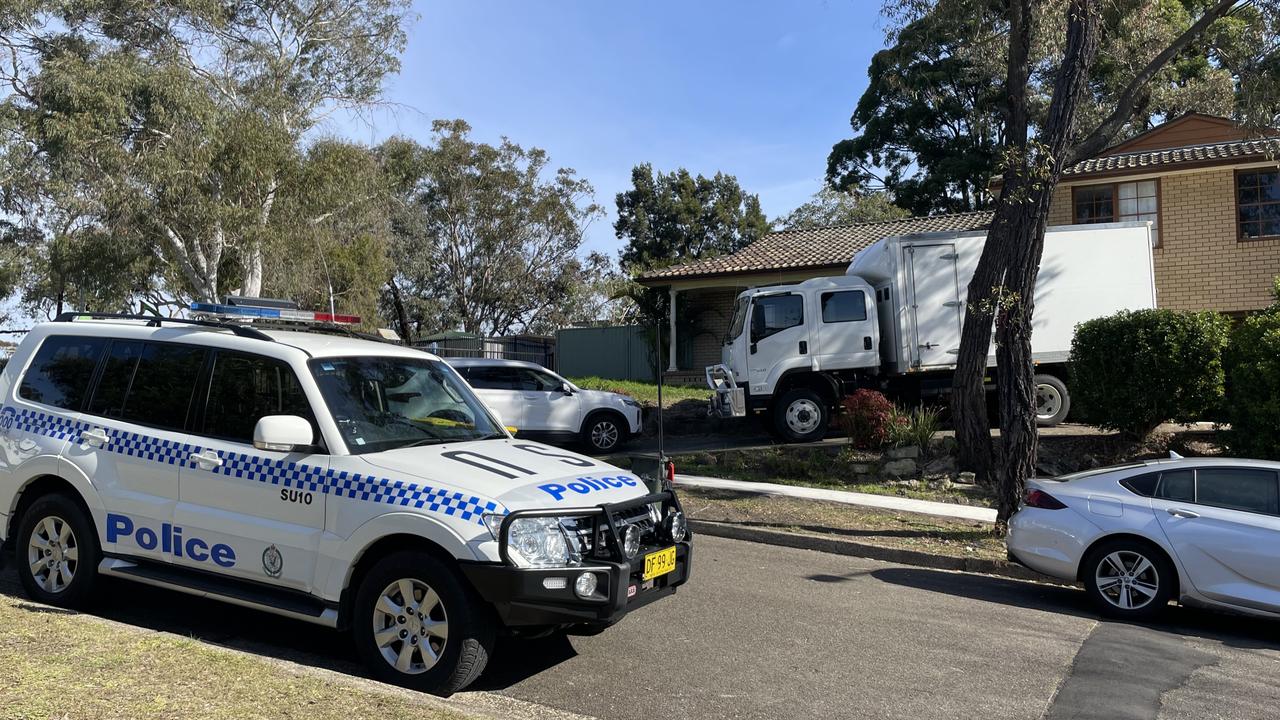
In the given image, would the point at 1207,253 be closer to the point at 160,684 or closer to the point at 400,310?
the point at 160,684

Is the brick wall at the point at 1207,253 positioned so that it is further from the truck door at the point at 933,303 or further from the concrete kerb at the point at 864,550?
the concrete kerb at the point at 864,550

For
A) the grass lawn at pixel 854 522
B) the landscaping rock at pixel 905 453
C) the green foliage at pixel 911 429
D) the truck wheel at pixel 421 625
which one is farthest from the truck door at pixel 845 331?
the truck wheel at pixel 421 625

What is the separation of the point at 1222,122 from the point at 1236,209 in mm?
3498

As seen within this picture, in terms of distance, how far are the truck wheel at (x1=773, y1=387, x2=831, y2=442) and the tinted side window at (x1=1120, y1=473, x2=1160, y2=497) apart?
7.53 meters

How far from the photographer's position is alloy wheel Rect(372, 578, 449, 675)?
185 inches

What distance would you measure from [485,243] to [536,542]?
38.2 metres

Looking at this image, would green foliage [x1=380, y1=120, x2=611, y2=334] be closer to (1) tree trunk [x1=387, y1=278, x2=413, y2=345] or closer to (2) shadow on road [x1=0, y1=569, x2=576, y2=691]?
(1) tree trunk [x1=387, y1=278, x2=413, y2=345]

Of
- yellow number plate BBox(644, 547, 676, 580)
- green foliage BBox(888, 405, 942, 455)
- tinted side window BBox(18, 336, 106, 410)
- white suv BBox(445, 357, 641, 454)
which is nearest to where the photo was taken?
yellow number plate BBox(644, 547, 676, 580)

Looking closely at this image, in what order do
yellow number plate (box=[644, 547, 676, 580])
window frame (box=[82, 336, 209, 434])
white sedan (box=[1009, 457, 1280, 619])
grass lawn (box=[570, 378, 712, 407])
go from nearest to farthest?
yellow number plate (box=[644, 547, 676, 580]) → window frame (box=[82, 336, 209, 434]) → white sedan (box=[1009, 457, 1280, 619]) → grass lawn (box=[570, 378, 712, 407])

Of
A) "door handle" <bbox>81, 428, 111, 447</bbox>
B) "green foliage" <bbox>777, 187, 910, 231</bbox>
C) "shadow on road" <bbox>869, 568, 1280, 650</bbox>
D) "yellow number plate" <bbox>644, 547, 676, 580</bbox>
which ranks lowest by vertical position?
"shadow on road" <bbox>869, 568, 1280, 650</bbox>

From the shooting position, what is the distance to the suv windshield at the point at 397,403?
17.5ft

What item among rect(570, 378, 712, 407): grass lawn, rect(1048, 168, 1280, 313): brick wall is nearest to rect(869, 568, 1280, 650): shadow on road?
rect(570, 378, 712, 407): grass lawn

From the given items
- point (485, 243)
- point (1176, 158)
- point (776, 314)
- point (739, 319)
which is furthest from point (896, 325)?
point (485, 243)

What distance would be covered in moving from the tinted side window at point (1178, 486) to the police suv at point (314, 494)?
4.24 m
